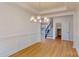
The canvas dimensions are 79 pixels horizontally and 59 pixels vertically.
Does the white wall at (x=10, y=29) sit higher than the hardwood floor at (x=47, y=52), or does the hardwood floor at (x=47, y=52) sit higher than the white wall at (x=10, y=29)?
the white wall at (x=10, y=29)

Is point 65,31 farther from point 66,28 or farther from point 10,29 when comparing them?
point 10,29

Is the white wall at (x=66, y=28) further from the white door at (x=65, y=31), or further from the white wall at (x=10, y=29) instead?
the white wall at (x=10, y=29)

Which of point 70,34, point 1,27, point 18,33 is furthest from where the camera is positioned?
point 70,34

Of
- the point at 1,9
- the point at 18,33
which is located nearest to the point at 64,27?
the point at 18,33

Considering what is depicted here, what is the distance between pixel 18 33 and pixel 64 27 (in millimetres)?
5617

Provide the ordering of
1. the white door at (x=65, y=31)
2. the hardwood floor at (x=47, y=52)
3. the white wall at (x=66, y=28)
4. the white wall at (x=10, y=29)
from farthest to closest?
the white door at (x=65, y=31) < the white wall at (x=66, y=28) < the hardwood floor at (x=47, y=52) < the white wall at (x=10, y=29)

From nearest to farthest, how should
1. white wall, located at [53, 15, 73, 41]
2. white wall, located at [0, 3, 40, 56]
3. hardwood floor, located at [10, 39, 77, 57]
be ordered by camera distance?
white wall, located at [0, 3, 40, 56] < hardwood floor, located at [10, 39, 77, 57] < white wall, located at [53, 15, 73, 41]

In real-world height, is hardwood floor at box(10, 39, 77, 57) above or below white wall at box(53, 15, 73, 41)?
below

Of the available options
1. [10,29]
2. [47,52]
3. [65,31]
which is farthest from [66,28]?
[10,29]

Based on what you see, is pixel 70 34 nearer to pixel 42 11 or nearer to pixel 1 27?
pixel 42 11

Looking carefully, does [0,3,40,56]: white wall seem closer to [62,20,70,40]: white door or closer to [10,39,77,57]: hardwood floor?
[10,39,77,57]: hardwood floor

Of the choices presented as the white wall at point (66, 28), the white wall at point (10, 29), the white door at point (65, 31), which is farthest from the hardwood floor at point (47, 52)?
the white door at point (65, 31)

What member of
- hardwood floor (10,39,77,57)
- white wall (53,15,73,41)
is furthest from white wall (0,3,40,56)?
white wall (53,15,73,41)

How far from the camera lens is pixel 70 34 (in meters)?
9.04
